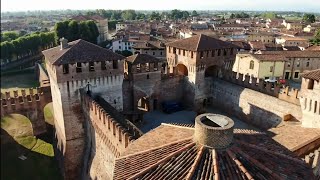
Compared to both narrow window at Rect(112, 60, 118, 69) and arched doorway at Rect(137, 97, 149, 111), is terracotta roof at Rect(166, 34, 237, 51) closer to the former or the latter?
arched doorway at Rect(137, 97, 149, 111)

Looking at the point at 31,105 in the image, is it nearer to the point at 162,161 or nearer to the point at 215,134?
the point at 162,161

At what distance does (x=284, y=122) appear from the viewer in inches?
987

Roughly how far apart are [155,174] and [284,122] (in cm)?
1900

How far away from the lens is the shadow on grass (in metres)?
21.9

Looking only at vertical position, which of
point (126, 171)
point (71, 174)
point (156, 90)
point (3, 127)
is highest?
point (126, 171)

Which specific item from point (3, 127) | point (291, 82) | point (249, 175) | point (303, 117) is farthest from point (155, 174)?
point (291, 82)

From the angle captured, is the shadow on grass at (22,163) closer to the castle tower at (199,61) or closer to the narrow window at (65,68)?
the narrow window at (65,68)

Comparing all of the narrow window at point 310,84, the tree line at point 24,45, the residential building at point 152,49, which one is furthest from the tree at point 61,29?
the narrow window at point 310,84

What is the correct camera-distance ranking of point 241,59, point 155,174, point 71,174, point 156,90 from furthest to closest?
1. point 241,59
2. point 156,90
3. point 71,174
4. point 155,174

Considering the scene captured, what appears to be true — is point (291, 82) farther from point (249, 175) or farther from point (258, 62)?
point (249, 175)

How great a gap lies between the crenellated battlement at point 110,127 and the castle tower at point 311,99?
12337 mm

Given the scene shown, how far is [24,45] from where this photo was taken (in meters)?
64.8

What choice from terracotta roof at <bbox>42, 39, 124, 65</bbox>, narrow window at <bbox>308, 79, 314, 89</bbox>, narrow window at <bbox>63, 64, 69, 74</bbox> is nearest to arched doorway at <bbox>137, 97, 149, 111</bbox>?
terracotta roof at <bbox>42, 39, 124, 65</bbox>

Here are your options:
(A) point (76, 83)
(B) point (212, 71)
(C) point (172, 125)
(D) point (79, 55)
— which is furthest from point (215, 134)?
(B) point (212, 71)
